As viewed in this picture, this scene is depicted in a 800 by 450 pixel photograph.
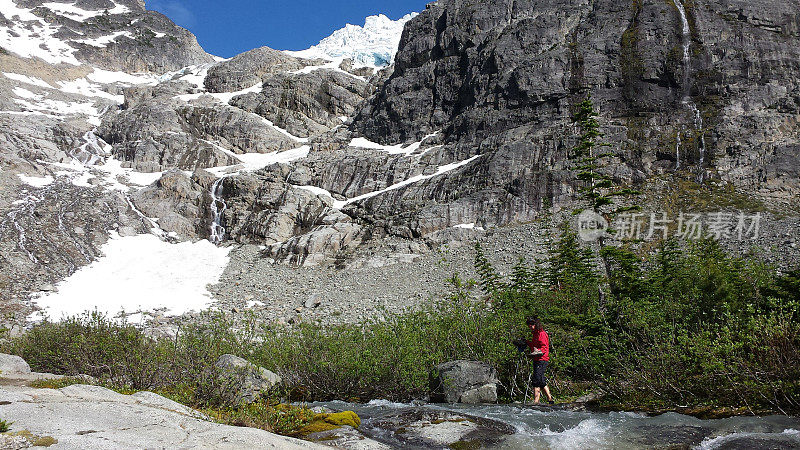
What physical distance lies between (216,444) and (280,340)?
11054mm

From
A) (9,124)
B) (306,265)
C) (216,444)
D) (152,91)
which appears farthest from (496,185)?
(152,91)

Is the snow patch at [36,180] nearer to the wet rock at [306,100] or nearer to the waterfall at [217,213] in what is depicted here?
the waterfall at [217,213]

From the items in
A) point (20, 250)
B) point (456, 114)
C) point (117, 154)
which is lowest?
point (20, 250)

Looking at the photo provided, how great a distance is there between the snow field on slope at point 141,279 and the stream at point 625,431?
107 feet

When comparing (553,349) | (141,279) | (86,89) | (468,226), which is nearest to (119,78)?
(86,89)

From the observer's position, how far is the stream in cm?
754

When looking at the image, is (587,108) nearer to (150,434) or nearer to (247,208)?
(150,434)

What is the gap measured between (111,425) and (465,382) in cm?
1024

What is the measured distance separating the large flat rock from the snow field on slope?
99.6 feet

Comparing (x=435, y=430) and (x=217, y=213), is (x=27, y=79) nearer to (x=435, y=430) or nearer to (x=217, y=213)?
(x=217, y=213)

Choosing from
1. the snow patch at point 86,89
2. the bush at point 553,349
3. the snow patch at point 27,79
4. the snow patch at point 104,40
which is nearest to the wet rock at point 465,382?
the bush at point 553,349

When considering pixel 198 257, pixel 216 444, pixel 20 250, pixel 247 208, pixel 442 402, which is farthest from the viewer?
pixel 247 208

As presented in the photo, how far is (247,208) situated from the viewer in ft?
206

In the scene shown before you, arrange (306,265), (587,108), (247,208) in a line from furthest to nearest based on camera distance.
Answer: (247,208)
(306,265)
(587,108)
